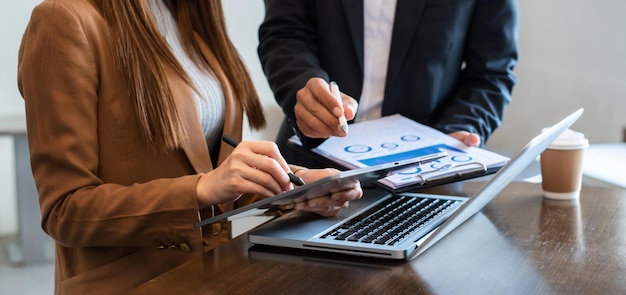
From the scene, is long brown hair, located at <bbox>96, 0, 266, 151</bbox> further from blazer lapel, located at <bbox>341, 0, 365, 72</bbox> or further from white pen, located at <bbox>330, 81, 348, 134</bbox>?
blazer lapel, located at <bbox>341, 0, 365, 72</bbox>

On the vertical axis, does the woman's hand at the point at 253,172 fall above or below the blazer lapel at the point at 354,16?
below

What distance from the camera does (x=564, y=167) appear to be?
1.33 m

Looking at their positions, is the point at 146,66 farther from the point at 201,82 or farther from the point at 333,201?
the point at 333,201

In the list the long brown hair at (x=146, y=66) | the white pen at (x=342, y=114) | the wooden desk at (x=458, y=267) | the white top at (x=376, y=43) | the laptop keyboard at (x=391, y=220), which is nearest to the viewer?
the wooden desk at (x=458, y=267)

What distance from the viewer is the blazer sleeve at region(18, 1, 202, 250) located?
1.07 m

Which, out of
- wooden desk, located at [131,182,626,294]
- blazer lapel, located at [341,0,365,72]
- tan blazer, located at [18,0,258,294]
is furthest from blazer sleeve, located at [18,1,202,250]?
blazer lapel, located at [341,0,365,72]

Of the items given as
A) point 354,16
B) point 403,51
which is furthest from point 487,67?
point 354,16

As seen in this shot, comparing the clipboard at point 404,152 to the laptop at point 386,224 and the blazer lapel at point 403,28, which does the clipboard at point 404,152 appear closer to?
the laptop at point 386,224

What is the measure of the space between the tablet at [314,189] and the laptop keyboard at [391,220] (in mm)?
62

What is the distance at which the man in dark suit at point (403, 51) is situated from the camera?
1.76 m

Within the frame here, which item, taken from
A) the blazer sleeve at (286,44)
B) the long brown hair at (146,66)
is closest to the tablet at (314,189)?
the long brown hair at (146,66)

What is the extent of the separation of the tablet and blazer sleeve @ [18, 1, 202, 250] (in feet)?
0.23

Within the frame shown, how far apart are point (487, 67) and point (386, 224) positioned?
87 centimetres

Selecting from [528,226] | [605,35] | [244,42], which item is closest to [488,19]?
[528,226]
